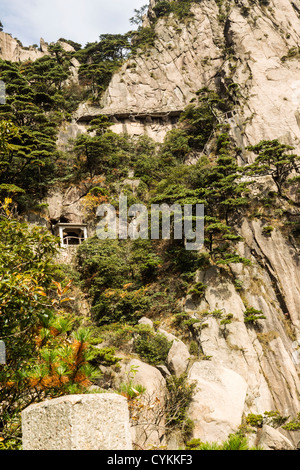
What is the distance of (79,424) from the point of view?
3.52 m

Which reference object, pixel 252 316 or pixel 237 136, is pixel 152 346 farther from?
pixel 237 136

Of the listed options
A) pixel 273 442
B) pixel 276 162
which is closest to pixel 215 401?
pixel 273 442

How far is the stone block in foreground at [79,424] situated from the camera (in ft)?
11.5

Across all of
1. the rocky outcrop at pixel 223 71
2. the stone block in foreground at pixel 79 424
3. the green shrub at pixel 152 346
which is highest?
the rocky outcrop at pixel 223 71

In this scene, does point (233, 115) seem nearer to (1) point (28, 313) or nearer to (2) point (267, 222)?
(2) point (267, 222)

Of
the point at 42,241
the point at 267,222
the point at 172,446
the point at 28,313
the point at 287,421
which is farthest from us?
the point at 267,222

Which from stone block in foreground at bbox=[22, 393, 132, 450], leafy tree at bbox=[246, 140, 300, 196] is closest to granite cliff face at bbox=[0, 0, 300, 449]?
leafy tree at bbox=[246, 140, 300, 196]

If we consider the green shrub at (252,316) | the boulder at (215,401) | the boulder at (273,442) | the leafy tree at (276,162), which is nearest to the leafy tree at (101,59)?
the leafy tree at (276,162)

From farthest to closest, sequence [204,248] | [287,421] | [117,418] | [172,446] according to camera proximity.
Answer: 1. [204,248]
2. [287,421]
3. [172,446]
4. [117,418]

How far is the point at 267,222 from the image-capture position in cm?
2097

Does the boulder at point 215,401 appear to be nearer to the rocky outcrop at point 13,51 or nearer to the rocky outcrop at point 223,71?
the rocky outcrop at point 223,71
